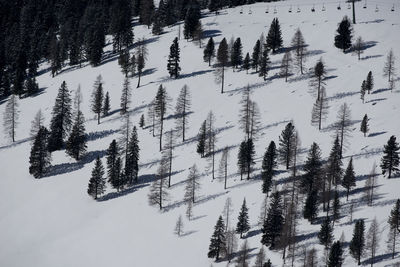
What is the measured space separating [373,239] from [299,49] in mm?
71209

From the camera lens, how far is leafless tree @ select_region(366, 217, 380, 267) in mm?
68375

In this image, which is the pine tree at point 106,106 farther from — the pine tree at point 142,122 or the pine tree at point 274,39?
the pine tree at point 274,39

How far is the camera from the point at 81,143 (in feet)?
345

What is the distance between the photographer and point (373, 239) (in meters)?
68.2

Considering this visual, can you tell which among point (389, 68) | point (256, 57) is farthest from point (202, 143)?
point (389, 68)

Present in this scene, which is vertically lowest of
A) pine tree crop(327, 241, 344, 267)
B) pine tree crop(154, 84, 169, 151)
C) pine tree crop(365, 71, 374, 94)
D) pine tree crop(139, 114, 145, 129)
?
pine tree crop(327, 241, 344, 267)

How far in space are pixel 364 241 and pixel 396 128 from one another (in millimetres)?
30031

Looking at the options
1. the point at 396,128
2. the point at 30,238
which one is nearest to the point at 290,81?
the point at 396,128

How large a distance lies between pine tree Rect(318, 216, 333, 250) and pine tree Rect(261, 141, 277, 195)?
535 inches

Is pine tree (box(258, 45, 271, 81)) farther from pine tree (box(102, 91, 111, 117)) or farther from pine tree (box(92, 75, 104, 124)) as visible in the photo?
pine tree (box(92, 75, 104, 124))

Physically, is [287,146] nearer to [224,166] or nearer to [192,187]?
[224,166]

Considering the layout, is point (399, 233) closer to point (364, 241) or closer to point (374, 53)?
point (364, 241)

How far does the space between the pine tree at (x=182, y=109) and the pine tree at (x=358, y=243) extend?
44965 millimetres

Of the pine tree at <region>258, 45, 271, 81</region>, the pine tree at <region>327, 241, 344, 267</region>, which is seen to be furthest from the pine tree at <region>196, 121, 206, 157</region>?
the pine tree at <region>327, 241, 344, 267</region>
